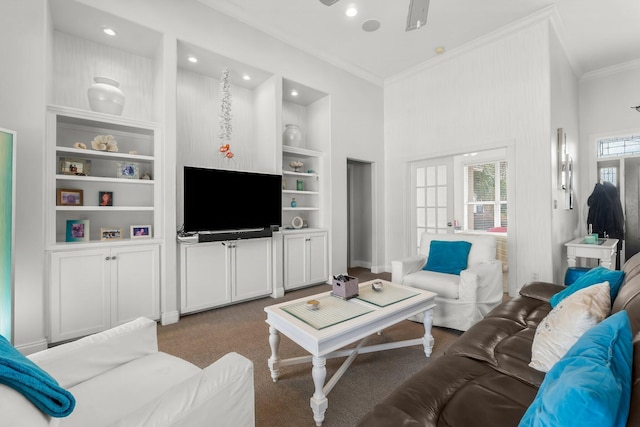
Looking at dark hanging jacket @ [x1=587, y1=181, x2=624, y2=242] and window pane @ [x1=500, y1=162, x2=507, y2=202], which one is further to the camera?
window pane @ [x1=500, y1=162, x2=507, y2=202]

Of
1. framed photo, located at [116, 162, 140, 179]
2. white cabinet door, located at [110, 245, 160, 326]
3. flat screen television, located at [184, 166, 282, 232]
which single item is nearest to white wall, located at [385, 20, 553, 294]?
flat screen television, located at [184, 166, 282, 232]

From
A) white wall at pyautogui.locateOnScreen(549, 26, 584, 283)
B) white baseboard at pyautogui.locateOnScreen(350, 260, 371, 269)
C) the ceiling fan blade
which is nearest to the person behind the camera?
the ceiling fan blade

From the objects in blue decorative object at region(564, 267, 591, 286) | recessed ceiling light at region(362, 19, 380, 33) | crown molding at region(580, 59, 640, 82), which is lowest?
blue decorative object at region(564, 267, 591, 286)

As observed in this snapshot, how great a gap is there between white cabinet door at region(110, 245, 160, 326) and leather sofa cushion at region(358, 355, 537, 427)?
9.05 feet

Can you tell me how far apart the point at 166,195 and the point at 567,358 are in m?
3.29

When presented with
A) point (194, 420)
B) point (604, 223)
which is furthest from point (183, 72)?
point (604, 223)

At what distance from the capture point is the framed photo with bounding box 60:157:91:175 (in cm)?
277

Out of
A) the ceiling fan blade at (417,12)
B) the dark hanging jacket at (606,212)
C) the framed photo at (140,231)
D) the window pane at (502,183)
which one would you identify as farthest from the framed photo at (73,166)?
the window pane at (502,183)

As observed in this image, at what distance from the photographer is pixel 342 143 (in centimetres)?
473

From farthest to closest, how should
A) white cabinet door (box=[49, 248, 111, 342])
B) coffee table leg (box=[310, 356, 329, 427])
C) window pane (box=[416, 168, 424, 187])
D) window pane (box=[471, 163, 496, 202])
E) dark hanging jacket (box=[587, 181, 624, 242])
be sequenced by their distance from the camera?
window pane (box=[471, 163, 496, 202])
window pane (box=[416, 168, 424, 187])
dark hanging jacket (box=[587, 181, 624, 242])
white cabinet door (box=[49, 248, 111, 342])
coffee table leg (box=[310, 356, 329, 427])

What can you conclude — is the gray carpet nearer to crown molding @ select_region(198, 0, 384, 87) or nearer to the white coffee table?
the white coffee table

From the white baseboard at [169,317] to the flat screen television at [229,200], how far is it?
89cm

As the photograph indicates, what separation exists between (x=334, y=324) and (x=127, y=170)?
277 cm

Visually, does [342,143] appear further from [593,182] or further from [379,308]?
[593,182]
